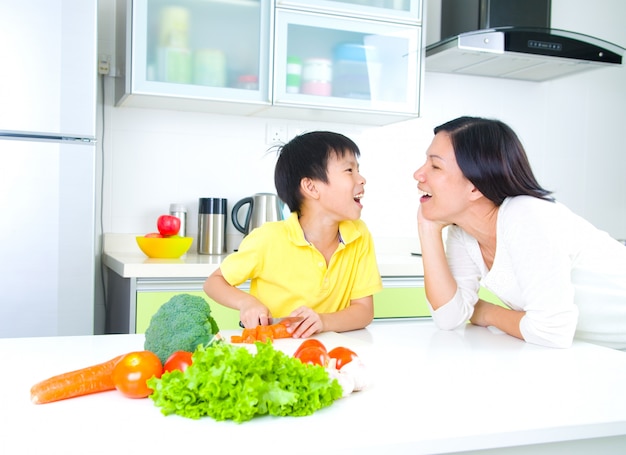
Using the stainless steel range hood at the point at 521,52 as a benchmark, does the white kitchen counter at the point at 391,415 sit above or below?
below

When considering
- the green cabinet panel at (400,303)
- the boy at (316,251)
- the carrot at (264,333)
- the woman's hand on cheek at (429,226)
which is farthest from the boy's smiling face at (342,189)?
the green cabinet panel at (400,303)

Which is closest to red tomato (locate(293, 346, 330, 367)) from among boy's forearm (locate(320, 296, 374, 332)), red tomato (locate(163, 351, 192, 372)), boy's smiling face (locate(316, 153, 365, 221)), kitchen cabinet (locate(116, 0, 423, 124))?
red tomato (locate(163, 351, 192, 372))

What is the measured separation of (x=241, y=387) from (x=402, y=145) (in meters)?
2.74

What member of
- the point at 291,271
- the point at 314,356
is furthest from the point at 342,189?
the point at 314,356

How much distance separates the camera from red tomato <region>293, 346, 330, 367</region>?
103 centimetres

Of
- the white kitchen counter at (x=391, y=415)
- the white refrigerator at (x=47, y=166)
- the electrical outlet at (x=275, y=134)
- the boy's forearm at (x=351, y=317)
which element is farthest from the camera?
the electrical outlet at (x=275, y=134)

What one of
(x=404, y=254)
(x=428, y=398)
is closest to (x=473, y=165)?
(x=428, y=398)

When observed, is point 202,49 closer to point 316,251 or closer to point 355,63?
point 355,63

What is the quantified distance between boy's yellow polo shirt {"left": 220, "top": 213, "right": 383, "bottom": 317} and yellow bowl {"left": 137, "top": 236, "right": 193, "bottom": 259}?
33.0 inches

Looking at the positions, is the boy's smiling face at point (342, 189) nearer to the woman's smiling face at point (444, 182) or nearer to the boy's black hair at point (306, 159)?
the boy's black hair at point (306, 159)

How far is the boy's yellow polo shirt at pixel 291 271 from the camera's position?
1889 millimetres

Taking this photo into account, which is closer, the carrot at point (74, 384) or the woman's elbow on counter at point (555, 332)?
the carrot at point (74, 384)

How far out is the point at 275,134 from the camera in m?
3.23

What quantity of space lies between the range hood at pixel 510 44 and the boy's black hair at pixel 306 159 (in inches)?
47.4
